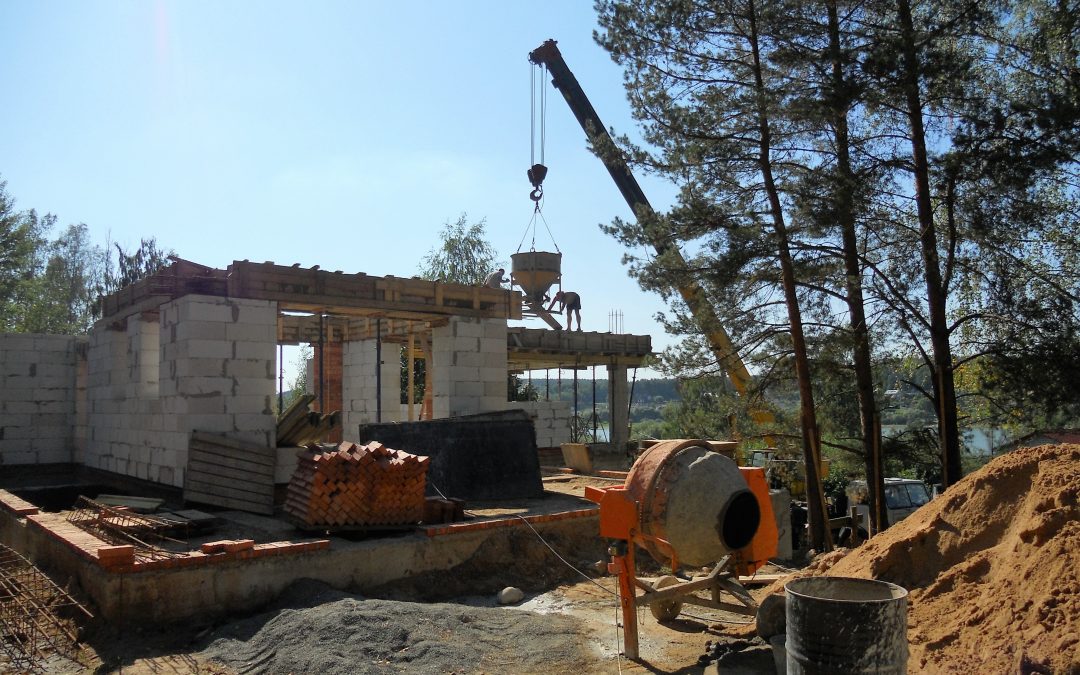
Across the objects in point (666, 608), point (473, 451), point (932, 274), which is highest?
point (932, 274)

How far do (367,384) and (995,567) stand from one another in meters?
13.7

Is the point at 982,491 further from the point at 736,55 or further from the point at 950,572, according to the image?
the point at 736,55

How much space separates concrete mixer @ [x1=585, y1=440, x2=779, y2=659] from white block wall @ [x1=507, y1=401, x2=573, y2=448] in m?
13.1

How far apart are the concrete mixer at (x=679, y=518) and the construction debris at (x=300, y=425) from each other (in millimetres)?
6688

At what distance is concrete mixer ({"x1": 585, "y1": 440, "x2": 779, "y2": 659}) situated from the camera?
256 inches

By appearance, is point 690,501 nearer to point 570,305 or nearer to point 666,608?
point 666,608

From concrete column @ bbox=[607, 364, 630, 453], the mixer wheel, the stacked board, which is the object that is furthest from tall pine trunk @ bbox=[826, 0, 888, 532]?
concrete column @ bbox=[607, 364, 630, 453]

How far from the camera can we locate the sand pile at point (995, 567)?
4.62 meters

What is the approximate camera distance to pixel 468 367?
48.0 feet

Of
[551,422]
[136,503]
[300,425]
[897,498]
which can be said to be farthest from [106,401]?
[897,498]

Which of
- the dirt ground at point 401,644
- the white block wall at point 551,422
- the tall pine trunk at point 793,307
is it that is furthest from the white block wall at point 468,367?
the dirt ground at point 401,644

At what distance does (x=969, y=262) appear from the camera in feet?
34.3

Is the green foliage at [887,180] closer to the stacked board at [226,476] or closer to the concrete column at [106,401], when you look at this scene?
the stacked board at [226,476]

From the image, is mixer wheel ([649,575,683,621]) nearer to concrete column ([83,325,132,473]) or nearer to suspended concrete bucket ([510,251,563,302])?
concrete column ([83,325,132,473])
